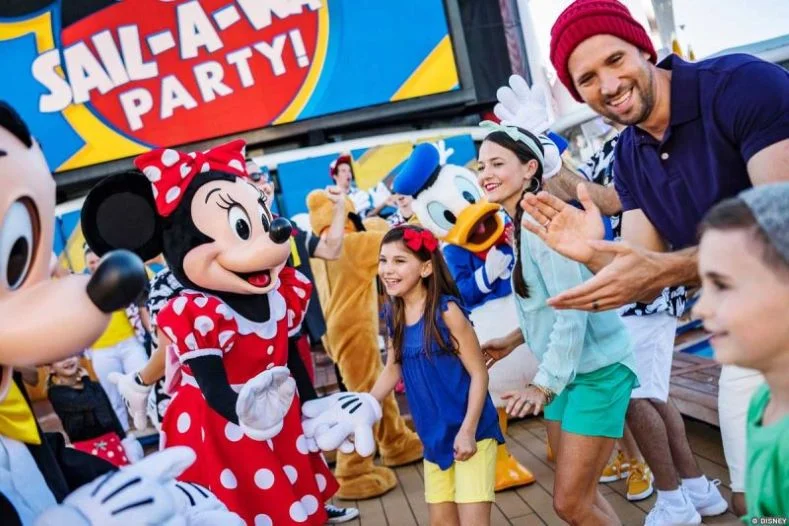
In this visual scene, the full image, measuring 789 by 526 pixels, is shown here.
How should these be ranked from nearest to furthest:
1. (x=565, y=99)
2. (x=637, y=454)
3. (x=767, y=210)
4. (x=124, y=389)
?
(x=767, y=210) → (x=124, y=389) → (x=637, y=454) → (x=565, y=99)

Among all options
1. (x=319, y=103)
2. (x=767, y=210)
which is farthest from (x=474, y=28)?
(x=767, y=210)

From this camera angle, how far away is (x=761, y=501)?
129 cm

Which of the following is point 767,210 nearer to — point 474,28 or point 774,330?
point 774,330

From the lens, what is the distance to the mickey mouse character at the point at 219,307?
2.39 m

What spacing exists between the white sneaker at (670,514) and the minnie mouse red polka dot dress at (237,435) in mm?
→ 1260

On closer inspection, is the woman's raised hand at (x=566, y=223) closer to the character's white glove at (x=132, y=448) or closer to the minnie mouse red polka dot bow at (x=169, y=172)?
the minnie mouse red polka dot bow at (x=169, y=172)

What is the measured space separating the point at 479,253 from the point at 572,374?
1.51 m

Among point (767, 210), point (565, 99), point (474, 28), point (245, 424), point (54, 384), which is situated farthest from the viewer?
point (474, 28)

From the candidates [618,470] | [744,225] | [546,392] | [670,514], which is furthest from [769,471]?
[618,470]

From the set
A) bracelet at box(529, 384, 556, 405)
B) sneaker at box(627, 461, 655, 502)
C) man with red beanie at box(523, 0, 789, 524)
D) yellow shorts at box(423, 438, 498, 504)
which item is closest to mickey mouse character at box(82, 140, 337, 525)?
yellow shorts at box(423, 438, 498, 504)

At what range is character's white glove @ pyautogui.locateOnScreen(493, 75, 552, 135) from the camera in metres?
3.54

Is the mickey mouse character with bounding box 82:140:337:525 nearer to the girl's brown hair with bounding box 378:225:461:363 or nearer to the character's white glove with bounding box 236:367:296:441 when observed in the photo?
the character's white glove with bounding box 236:367:296:441

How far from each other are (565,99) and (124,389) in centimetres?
532

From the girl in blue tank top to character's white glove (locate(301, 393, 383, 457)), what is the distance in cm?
22
